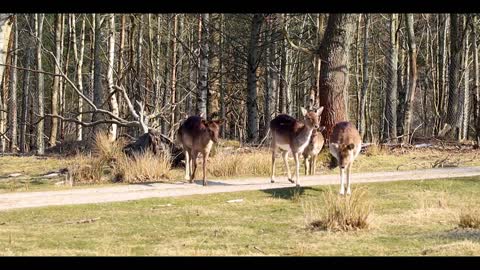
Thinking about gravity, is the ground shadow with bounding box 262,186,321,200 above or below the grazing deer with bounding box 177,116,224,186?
below

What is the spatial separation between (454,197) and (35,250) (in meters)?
8.28

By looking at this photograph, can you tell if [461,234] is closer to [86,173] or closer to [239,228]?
[239,228]

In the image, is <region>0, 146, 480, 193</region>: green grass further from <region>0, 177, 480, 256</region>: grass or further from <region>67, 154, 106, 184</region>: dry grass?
<region>0, 177, 480, 256</region>: grass

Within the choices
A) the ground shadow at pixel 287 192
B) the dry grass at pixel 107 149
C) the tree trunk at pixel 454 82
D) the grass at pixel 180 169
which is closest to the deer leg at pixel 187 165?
the grass at pixel 180 169

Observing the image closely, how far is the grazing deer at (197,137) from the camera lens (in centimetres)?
1432

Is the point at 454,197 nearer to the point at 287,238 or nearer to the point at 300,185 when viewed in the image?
the point at 300,185

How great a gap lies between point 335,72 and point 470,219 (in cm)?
982

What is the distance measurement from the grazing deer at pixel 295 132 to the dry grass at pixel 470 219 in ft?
15.4

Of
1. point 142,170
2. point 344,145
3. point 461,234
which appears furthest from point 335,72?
point 461,234

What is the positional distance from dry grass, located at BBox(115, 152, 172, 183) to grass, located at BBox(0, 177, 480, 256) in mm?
3367

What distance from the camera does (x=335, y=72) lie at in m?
18.4

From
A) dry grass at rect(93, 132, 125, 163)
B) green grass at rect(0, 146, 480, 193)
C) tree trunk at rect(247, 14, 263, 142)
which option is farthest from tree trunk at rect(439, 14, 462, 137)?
dry grass at rect(93, 132, 125, 163)

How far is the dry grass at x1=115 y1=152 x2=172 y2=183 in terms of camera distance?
15.4m
